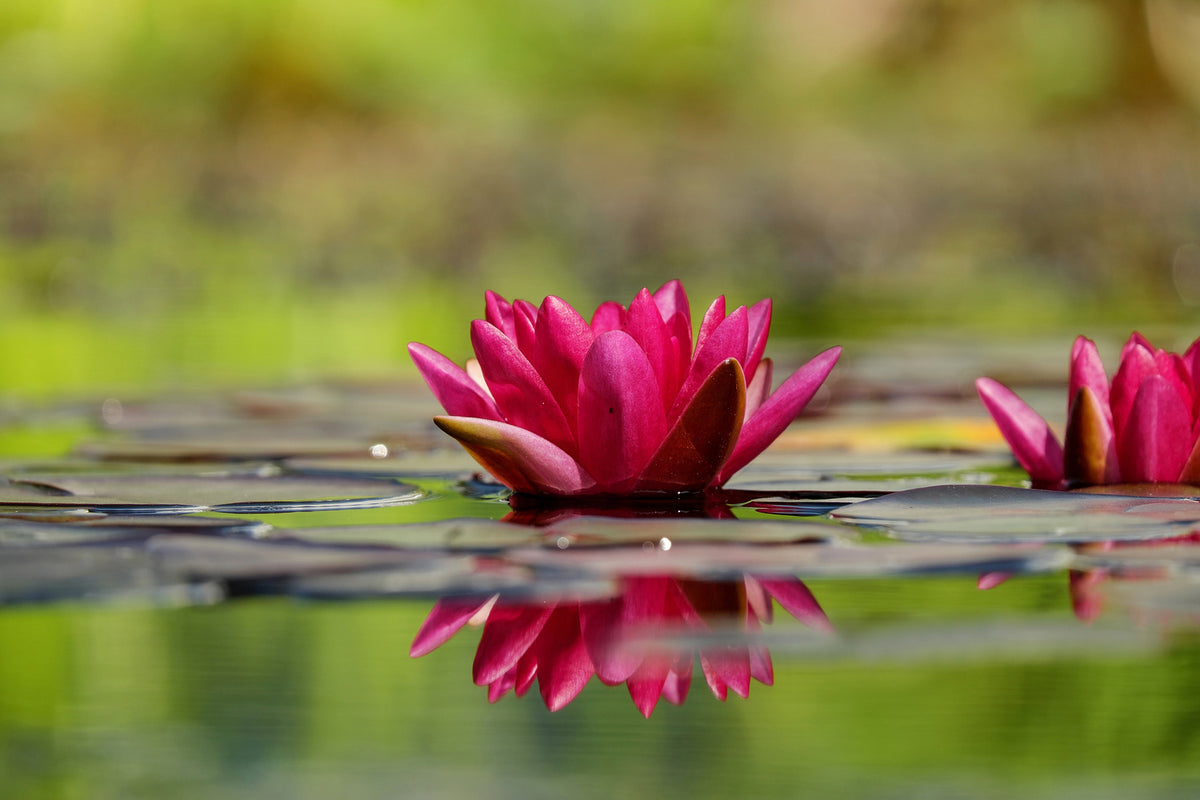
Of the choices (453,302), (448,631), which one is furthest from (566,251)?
(448,631)

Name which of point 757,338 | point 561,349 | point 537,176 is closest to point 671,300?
point 757,338

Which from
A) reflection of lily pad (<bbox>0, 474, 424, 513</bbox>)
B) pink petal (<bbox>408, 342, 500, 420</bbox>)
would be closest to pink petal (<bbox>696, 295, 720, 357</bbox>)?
pink petal (<bbox>408, 342, 500, 420</bbox>)

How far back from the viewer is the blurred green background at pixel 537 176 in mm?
6332

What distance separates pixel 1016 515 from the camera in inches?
54.2

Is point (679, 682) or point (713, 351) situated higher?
point (713, 351)

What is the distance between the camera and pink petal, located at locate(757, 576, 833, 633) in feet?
3.53

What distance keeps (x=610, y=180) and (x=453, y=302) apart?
3222 millimetres

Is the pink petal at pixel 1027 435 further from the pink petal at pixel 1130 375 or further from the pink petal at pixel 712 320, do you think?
the pink petal at pixel 712 320

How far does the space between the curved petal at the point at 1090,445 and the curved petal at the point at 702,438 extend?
0.34m

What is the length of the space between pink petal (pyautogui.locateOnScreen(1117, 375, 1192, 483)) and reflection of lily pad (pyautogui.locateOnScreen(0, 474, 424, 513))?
704 millimetres

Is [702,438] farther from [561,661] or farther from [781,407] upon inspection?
[561,661]

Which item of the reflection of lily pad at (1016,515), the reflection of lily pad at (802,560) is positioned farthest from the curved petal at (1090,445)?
the reflection of lily pad at (802,560)

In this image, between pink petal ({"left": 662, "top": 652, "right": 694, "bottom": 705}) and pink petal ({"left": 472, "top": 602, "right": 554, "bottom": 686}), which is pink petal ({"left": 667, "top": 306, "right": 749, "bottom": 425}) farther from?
pink petal ({"left": 662, "top": 652, "right": 694, "bottom": 705})

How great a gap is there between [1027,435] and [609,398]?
48 cm
